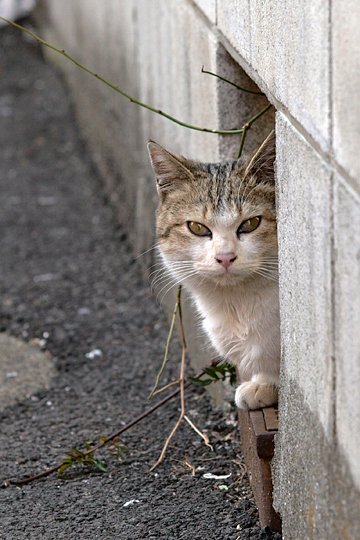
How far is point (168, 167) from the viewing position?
11.0 ft

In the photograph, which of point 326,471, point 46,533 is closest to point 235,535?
point 46,533

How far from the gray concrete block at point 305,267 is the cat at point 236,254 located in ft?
1.27

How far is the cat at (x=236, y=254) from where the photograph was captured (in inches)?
122

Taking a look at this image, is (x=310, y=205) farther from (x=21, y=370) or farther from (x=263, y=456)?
(x=21, y=370)

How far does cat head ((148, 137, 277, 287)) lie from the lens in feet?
10.1

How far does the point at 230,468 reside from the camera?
3506mm

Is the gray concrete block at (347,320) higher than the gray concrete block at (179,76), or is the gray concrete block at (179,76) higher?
the gray concrete block at (179,76)

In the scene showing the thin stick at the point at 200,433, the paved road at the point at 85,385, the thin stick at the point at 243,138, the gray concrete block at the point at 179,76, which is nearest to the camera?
the paved road at the point at 85,385

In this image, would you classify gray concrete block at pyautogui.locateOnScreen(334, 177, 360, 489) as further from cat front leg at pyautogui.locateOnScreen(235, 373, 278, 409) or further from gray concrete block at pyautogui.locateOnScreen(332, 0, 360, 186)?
cat front leg at pyautogui.locateOnScreen(235, 373, 278, 409)

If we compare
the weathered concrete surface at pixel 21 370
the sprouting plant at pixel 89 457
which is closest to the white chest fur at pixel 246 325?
the sprouting plant at pixel 89 457

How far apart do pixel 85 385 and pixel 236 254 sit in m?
1.60

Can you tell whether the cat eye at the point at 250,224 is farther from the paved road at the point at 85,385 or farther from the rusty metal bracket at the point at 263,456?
the paved road at the point at 85,385

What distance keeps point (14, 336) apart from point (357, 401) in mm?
3346

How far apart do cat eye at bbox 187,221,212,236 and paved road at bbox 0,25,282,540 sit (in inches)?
34.5
